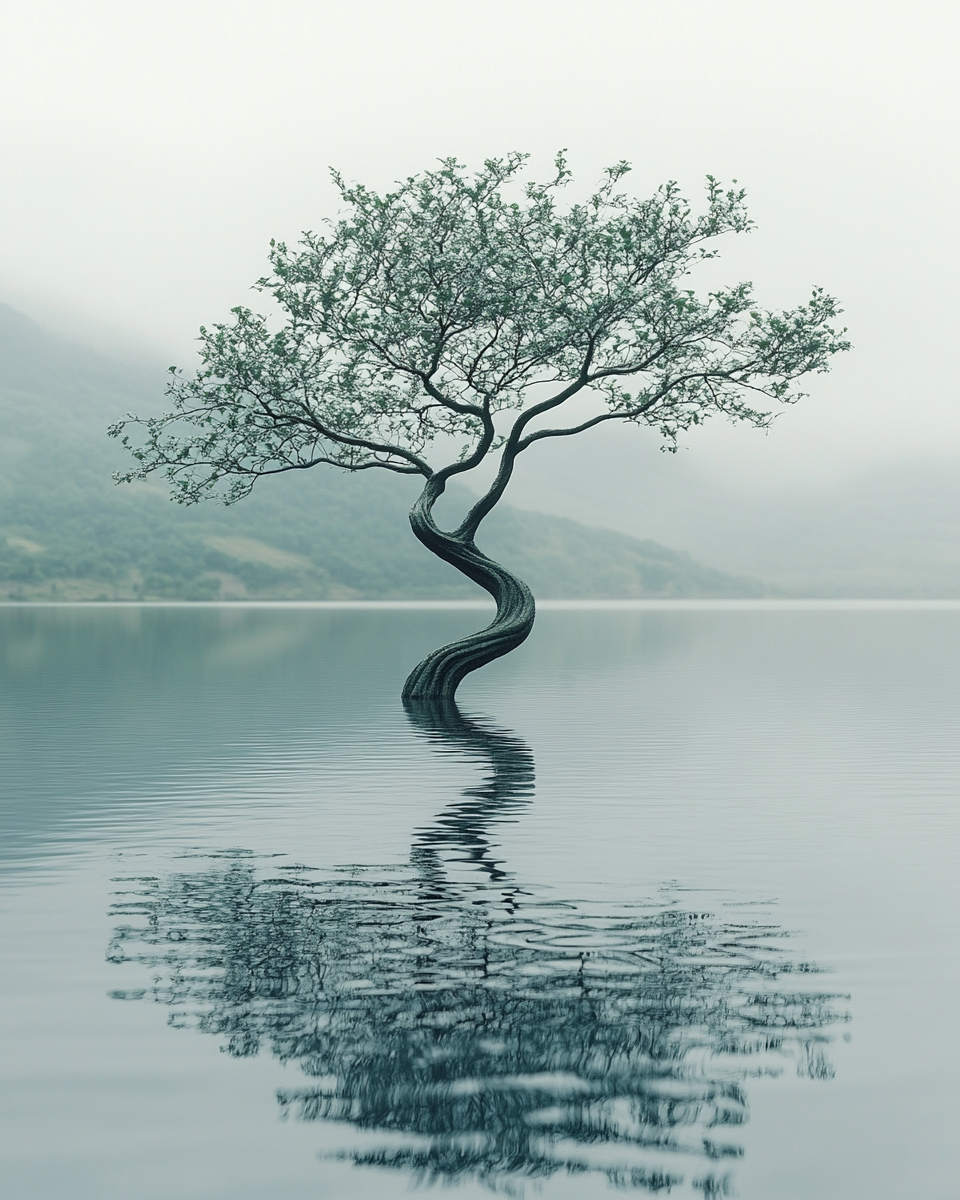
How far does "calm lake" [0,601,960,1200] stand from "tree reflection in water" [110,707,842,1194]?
0.04 metres

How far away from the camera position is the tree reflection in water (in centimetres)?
1008

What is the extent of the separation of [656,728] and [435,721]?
680 cm

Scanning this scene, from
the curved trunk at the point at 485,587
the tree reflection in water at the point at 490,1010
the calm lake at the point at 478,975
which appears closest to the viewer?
the calm lake at the point at 478,975

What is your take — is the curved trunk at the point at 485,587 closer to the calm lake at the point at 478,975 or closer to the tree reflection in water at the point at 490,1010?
the calm lake at the point at 478,975

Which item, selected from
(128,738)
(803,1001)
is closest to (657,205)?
(128,738)

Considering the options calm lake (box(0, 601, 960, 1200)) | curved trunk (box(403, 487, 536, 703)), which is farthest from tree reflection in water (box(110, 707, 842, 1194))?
curved trunk (box(403, 487, 536, 703))

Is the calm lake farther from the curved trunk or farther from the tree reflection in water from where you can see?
the curved trunk

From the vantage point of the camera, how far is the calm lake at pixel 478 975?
9.85m

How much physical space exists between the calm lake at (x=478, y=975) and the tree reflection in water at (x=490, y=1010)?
0.04 m

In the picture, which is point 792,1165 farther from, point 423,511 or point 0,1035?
point 423,511

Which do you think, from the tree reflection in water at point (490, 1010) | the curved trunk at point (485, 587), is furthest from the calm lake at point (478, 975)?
the curved trunk at point (485, 587)

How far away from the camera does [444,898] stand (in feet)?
58.0

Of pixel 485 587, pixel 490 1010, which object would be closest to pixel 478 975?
pixel 490 1010

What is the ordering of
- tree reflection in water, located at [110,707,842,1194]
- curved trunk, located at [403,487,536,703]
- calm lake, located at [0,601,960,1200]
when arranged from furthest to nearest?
1. curved trunk, located at [403,487,536,703]
2. tree reflection in water, located at [110,707,842,1194]
3. calm lake, located at [0,601,960,1200]
